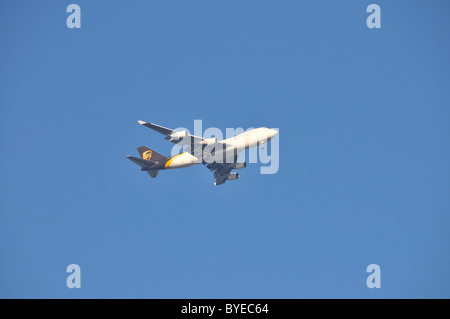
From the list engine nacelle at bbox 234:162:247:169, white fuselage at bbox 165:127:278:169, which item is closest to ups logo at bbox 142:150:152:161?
white fuselage at bbox 165:127:278:169

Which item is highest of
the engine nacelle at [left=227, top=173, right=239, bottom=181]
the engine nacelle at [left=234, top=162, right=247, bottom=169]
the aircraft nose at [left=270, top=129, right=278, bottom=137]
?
the aircraft nose at [left=270, top=129, right=278, bottom=137]

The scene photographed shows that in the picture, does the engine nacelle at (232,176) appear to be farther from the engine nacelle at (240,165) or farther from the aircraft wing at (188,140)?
the aircraft wing at (188,140)

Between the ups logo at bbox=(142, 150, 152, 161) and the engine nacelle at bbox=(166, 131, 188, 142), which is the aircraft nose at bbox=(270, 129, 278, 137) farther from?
the ups logo at bbox=(142, 150, 152, 161)

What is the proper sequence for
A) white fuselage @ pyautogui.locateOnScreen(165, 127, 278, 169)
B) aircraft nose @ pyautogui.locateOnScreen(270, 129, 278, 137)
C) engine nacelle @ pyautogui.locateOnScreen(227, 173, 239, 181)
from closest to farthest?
white fuselage @ pyautogui.locateOnScreen(165, 127, 278, 169) < aircraft nose @ pyautogui.locateOnScreen(270, 129, 278, 137) < engine nacelle @ pyautogui.locateOnScreen(227, 173, 239, 181)

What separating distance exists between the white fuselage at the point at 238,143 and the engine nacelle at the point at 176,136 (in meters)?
5.82

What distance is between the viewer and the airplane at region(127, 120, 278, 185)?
78.2 m

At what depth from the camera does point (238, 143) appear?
262ft

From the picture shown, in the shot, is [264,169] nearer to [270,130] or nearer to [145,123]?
[270,130]

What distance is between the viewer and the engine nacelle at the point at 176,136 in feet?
246

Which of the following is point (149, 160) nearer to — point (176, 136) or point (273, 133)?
point (176, 136)

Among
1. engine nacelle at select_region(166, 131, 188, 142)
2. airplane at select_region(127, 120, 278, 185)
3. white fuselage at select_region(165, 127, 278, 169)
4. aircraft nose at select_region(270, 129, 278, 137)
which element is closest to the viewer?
engine nacelle at select_region(166, 131, 188, 142)

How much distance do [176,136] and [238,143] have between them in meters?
9.22

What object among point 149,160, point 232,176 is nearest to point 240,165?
point 232,176
